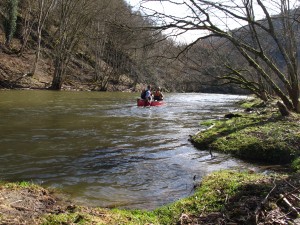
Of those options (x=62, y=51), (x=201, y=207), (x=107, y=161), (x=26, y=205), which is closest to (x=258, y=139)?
(x=107, y=161)

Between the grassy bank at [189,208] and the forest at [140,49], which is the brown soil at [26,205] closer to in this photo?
the grassy bank at [189,208]

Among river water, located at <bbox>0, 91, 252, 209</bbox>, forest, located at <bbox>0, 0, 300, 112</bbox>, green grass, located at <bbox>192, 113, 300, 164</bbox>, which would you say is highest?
forest, located at <bbox>0, 0, 300, 112</bbox>

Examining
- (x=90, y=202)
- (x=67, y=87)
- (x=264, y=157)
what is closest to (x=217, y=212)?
(x=90, y=202)

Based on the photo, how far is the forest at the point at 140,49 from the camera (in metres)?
11.3

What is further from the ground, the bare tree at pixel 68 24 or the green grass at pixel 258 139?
the bare tree at pixel 68 24

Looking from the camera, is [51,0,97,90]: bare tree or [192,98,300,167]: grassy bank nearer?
[192,98,300,167]: grassy bank

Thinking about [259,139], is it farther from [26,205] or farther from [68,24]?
[68,24]

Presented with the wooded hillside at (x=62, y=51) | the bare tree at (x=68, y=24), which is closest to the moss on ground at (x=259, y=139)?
the wooded hillside at (x=62, y=51)

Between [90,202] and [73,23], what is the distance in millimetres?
39890

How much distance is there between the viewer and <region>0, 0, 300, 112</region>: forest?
37.2ft

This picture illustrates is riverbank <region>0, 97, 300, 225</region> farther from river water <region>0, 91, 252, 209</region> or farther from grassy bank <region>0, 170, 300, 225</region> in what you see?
river water <region>0, 91, 252, 209</region>

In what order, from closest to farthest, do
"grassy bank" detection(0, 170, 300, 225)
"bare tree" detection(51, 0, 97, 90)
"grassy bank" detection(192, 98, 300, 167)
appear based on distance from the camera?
1. "grassy bank" detection(0, 170, 300, 225)
2. "grassy bank" detection(192, 98, 300, 167)
3. "bare tree" detection(51, 0, 97, 90)

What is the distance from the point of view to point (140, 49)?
15125 mm

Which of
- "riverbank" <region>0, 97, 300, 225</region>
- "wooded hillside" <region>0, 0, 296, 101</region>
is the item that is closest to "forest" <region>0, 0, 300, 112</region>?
"wooded hillside" <region>0, 0, 296, 101</region>
